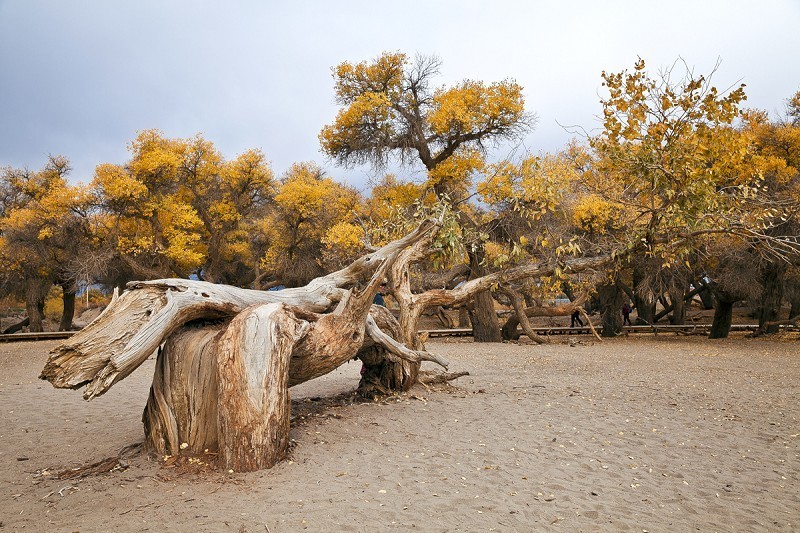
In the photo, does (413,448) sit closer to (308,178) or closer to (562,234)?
(562,234)

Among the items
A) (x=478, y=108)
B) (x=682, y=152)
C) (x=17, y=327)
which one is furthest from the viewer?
(x=17, y=327)

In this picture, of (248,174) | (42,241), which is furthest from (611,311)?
(42,241)

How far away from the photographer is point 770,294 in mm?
17922

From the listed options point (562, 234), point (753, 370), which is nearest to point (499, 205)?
point (562, 234)

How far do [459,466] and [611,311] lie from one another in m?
19.3

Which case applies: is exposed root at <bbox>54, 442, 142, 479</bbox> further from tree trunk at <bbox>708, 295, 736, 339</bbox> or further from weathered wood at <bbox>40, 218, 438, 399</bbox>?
tree trunk at <bbox>708, 295, 736, 339</bbox>

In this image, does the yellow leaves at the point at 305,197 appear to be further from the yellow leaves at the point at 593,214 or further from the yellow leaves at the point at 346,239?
the yellow leaves at the point at 593,214

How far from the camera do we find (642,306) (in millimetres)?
25359

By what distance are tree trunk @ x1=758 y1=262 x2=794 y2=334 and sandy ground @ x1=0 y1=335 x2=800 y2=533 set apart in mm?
9898

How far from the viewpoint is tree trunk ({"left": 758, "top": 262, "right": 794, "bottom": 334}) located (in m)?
17.1

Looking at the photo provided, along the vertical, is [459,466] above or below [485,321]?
below

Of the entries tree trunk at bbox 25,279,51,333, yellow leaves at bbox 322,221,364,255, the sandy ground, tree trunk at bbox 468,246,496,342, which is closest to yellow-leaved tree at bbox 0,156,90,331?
tree trunk at bbox 25,279,51,333

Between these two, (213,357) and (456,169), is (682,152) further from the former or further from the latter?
(456,169)

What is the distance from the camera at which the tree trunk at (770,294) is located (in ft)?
56.2
